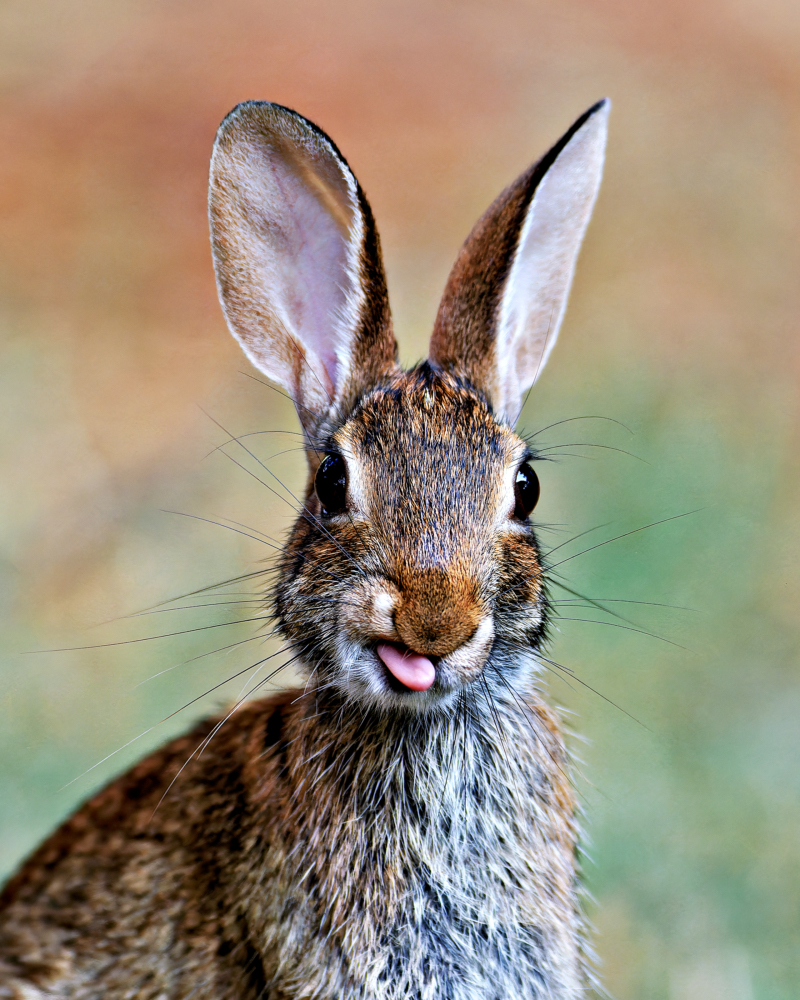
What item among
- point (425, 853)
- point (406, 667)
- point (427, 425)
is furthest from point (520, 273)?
point (425, 853)

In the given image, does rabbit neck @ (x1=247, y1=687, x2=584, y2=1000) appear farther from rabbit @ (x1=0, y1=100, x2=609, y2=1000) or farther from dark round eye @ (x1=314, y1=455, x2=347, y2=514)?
dark round eye @ (x1=314, y1=455, x2=347, y2=514)

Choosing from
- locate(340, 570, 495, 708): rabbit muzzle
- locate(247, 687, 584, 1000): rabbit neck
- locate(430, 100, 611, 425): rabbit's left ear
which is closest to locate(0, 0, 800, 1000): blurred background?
locate(430, 100, 611, 425): rabbit's left ear

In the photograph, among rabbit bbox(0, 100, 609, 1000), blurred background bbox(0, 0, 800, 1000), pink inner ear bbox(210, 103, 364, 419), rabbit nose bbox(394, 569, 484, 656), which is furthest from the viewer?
blurred background bbox(0, 0, 800, 1000)

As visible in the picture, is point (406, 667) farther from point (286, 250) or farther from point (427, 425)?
point (286, 250)

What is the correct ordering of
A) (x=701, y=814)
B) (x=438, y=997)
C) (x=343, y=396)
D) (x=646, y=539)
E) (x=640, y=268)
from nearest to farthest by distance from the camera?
(x=438, y=997)
(x=343, y=396)
(x=701, y=814)
(x=646, y=539)
(x=640, y=268)

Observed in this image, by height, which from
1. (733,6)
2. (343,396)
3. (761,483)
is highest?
(733,6)

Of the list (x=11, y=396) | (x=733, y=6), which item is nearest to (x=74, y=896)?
(x=11, y=396)

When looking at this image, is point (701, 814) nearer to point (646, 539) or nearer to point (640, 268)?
point (646, 539)

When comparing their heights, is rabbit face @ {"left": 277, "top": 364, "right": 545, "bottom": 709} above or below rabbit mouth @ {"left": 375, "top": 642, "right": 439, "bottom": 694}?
above
